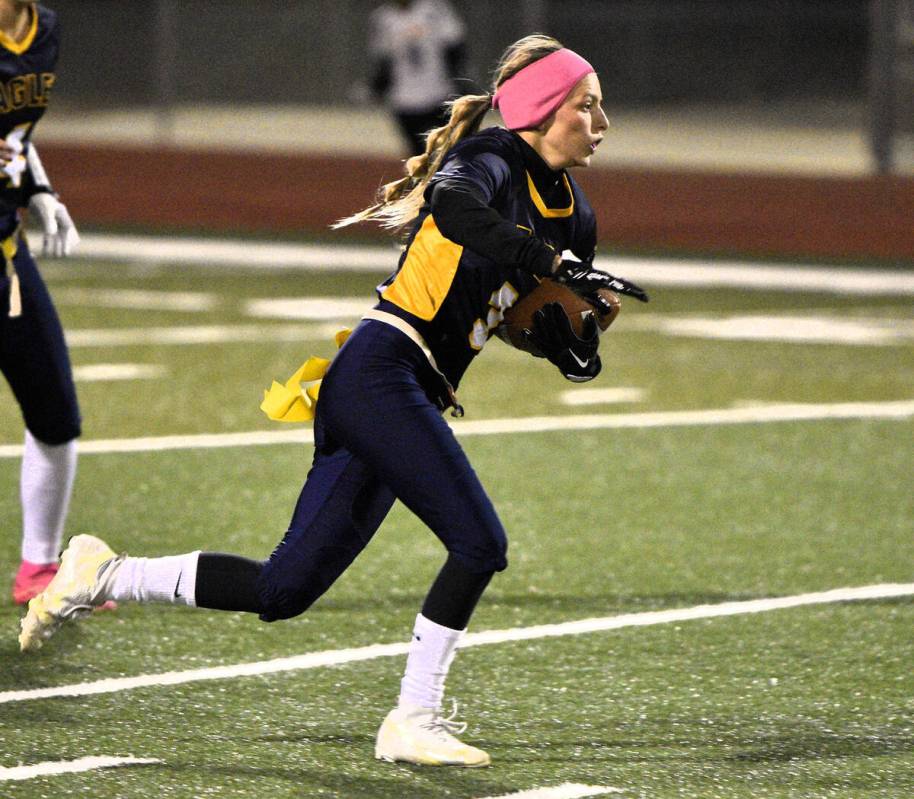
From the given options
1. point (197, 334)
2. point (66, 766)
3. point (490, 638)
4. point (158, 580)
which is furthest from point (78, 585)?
point (197, 334)

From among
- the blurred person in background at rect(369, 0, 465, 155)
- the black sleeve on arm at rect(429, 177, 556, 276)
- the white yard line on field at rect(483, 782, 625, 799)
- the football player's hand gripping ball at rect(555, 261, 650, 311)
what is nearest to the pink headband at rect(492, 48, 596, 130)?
the black sleeve on arm at rect(429, 177, 556, 276)

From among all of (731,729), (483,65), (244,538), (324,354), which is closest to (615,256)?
(483,65)

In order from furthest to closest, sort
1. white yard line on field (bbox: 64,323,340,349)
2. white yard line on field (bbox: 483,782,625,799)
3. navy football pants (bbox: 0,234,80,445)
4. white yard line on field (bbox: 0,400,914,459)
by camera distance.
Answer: white yard line on field (bbox: 64,323,340,349) < white yard line on field (bbox: 0,400,914,459) < navy football pants (bbox: 0,234,80,445) < white yard line on field (bbox: 483,782,625,799)

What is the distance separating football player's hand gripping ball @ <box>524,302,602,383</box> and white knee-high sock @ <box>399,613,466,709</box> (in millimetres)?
677

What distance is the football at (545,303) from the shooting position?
513cm

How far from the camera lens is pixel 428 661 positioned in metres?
5.04

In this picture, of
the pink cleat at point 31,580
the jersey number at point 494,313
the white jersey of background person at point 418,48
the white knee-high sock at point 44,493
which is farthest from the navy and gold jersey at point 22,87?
the white jersey of background person at point 418,48

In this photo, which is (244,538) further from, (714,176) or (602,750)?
(714,176)

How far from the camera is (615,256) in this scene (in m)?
18.0

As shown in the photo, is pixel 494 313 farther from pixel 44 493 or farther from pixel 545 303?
pixel 44 493

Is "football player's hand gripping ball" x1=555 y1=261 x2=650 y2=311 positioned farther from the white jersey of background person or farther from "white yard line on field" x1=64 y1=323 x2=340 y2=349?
the white jersey of background person

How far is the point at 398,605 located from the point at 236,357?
19.1 ft

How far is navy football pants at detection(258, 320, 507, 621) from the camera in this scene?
4965 millimetres

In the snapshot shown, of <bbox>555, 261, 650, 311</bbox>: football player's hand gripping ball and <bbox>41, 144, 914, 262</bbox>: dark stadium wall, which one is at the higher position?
<bbox>555, 261, 650, 311</bbox>: football player's hand gripping ball
